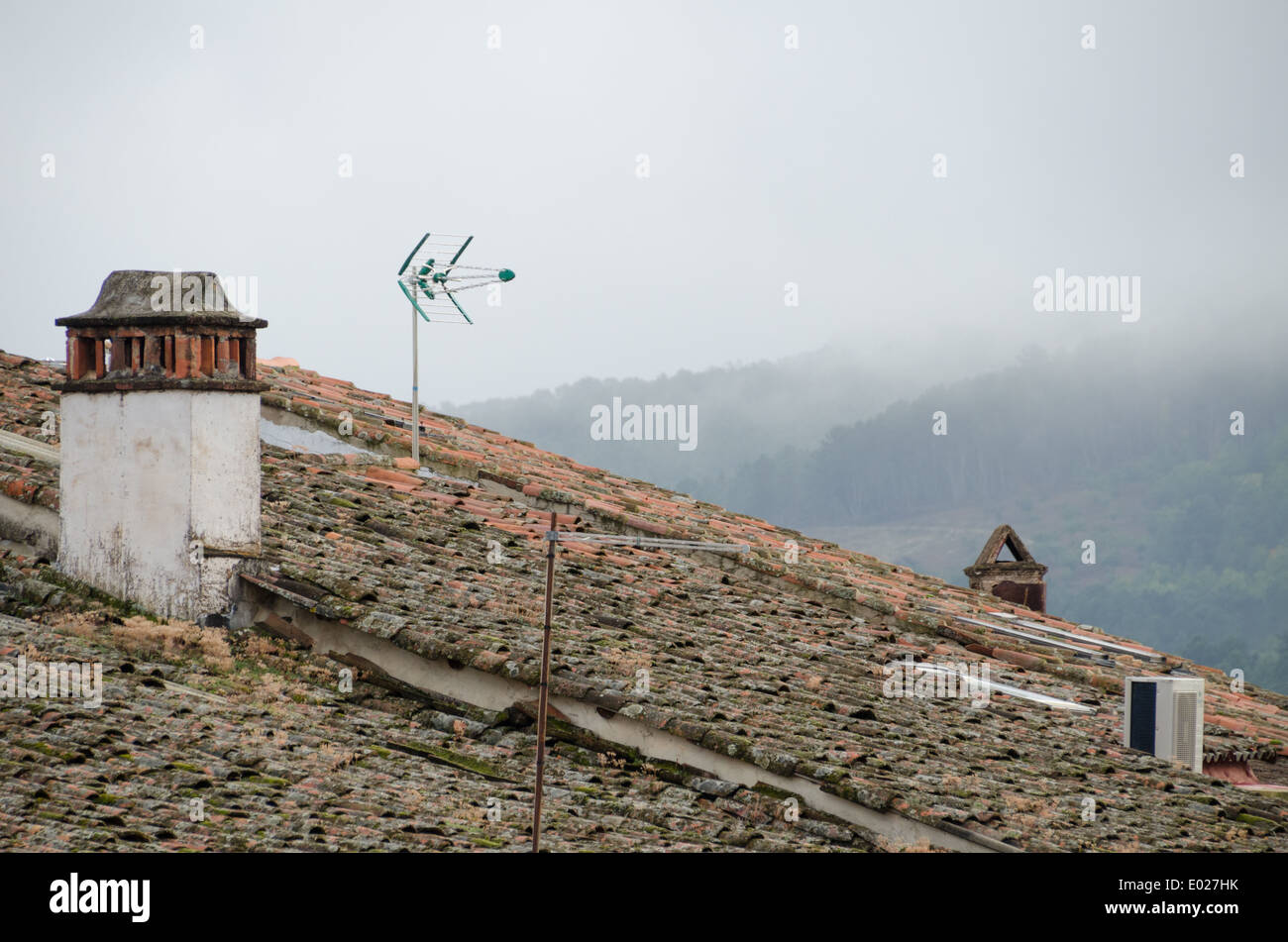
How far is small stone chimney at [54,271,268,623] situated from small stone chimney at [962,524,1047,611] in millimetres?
13403

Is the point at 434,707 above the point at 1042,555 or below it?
above

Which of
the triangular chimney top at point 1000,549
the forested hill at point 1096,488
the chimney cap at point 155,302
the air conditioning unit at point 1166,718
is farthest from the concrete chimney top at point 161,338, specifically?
the forested hill at point 1096,488

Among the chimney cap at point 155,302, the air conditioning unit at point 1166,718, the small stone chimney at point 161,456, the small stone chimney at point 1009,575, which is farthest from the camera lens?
the small stone chimney at point 1009,575

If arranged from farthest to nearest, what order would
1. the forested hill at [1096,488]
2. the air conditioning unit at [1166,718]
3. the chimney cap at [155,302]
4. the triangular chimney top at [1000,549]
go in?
1. the forested hill at [1096,488]
2. the triangular chimney top at [1000,549]
3. the air conditioning unit at [1166,718]
4. the chimney cap at [155,302]

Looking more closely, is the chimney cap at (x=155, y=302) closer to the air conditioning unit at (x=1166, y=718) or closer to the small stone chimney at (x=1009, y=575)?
Answer: the air conditioning unit at (x=1166, y=718)

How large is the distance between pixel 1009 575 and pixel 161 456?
1444 cm

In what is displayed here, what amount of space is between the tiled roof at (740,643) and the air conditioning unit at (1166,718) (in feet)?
0.72

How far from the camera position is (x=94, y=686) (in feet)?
27.8

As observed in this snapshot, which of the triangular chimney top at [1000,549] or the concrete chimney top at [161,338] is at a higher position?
the concrete chimney top at [161,338]

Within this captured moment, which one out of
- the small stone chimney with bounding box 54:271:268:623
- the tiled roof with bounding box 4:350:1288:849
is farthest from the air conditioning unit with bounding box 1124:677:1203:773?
the small stone chimney with bounding box 54:271:268:623

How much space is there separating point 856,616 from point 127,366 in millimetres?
6678

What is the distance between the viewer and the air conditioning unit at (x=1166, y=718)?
1102 cm
